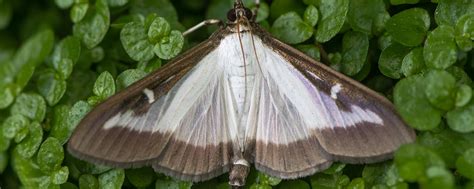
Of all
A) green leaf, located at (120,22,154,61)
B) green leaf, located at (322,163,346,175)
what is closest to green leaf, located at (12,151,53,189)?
→ green leaf, located at (120,22,154,61)

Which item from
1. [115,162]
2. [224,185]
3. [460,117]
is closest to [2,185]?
[115,162]

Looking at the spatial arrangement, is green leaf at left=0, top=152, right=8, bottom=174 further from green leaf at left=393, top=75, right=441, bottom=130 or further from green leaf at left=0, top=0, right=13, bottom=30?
Result: green leaf at left=393, top=75, right=441, bottom=130

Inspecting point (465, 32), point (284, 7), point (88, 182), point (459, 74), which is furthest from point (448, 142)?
point (88, 182)

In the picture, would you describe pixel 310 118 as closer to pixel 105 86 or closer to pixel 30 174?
pixel 105 86

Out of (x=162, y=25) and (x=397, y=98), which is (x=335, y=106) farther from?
(x=162, y=25)

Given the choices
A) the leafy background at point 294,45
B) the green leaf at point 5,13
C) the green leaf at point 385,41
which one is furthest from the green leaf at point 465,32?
the green leaf at point 5,13

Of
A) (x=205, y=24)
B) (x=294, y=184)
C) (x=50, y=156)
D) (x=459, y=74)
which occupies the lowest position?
(x=294, y=184)

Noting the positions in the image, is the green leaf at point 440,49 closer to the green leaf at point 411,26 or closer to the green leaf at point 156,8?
the green leaf at point 411,26
